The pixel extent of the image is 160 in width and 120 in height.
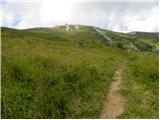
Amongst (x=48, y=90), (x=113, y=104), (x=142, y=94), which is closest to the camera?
(x=48, y=90)

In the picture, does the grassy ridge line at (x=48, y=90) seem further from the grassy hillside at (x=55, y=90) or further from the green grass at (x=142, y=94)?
the green grass at (x=142, y=94)

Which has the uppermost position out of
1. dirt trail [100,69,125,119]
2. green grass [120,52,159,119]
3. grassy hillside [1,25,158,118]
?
grassy hillside [1,25,158,118]

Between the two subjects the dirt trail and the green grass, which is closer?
the green grass

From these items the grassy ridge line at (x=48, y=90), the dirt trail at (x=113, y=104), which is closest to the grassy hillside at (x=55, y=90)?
the grassy ridge line at (x=48, y=90)

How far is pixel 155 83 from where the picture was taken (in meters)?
10.5

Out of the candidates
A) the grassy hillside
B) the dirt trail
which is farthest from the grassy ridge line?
the dirt trail

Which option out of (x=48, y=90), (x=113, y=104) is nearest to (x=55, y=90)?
(x=48, y=90)

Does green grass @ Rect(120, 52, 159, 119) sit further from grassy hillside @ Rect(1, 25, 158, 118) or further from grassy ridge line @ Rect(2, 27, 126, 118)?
grassy ridge line @ Rect(2, 27, 126, 118)

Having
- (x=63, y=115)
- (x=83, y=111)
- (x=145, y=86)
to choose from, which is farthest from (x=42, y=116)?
(x=145, y=86)

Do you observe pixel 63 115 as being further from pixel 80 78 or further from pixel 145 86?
pixel 145 86

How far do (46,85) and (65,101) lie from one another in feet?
2.93

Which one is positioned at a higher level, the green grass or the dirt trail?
the green grass

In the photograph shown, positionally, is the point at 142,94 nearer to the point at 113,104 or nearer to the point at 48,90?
the point at 113,104

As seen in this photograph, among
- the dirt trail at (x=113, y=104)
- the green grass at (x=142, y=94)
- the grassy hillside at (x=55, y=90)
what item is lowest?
the dirt trail at (x=113, y=104)
